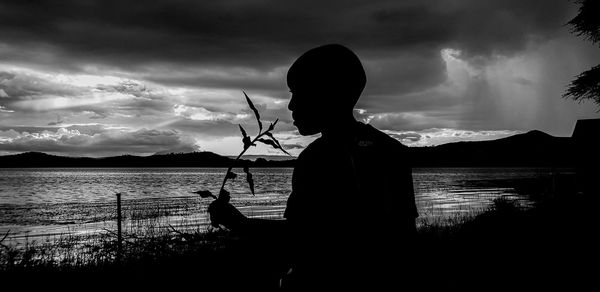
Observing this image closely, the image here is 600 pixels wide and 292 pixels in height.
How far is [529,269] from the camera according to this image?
909 centimetres

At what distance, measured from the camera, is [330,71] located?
1.48 metres

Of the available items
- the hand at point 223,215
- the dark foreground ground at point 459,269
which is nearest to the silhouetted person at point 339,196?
the hand at point 223,215

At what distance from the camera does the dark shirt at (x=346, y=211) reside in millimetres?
1345

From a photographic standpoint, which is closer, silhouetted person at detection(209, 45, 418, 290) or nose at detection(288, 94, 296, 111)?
silhouetted person at detection(209, 45, 418, 290)

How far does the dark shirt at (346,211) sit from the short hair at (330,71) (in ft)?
0.51

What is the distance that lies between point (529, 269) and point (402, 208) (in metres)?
8.97

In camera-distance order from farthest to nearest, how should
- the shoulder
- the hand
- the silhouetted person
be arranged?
the shoulder
the silhouetted person
the hand

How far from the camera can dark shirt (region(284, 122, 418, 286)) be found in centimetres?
134

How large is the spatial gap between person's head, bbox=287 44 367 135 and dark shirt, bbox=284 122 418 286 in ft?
0.31

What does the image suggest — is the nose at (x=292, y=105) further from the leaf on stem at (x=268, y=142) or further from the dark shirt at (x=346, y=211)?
the leaf on stem at (x=268, y=142)

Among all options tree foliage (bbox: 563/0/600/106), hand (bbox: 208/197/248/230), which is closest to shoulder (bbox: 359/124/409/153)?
hand (bbox: 208/197/248/230)

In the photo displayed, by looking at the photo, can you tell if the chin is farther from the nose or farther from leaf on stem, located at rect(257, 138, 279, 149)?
leaf on stem, located at rect(257, 138, 279, 149)

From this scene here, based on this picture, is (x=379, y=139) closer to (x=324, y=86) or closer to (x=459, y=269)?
(x=324, y=86)

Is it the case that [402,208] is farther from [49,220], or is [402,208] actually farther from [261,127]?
[49,220]
